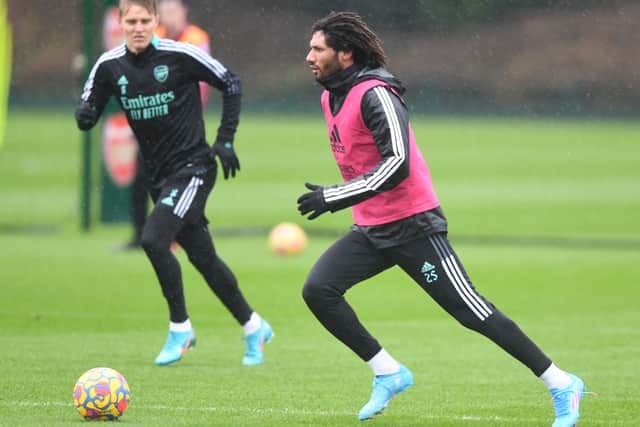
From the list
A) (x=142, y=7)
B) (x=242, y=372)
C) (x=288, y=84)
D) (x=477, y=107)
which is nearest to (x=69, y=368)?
(x=242, y=372)

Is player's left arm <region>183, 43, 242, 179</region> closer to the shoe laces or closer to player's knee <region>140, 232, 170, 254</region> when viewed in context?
player's knee <region>140, 232, 170, 254</region>

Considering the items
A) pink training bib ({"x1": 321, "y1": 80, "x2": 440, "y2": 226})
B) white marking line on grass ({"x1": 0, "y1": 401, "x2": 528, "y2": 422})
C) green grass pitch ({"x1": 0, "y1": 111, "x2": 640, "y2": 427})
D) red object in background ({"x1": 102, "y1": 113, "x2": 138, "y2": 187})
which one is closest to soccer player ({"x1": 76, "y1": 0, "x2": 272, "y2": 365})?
green grass pitch ({"x1": 0, "y1": 111, "x2": 640, "y2": 427})

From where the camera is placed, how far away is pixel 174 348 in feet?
27.0

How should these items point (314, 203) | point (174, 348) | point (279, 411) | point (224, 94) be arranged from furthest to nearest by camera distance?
1. point (224, 94)
2. point (174, 348)
3. point (279, 411)
4. point (314, 203)

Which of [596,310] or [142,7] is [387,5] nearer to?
[596,310]

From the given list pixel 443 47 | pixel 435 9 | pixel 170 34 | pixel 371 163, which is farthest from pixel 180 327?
pixel 443 47

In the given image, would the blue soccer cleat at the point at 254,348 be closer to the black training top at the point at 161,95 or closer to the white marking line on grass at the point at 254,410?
the black training top at the point at 161,95

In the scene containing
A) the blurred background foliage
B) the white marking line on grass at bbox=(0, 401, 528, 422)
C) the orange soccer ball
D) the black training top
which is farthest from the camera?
the orange soccer ball

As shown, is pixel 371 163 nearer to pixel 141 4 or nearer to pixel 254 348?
pixel 254 348

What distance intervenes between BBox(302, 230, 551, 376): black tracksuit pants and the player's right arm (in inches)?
95.8

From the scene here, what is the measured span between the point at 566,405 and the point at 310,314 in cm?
449

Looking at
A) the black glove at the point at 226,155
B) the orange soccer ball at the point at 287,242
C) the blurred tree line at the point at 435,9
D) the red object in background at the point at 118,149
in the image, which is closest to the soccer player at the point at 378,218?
the black glove at the point at 226,155

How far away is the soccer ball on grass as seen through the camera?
6324 mm

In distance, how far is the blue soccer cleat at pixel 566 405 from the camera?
6254mm
